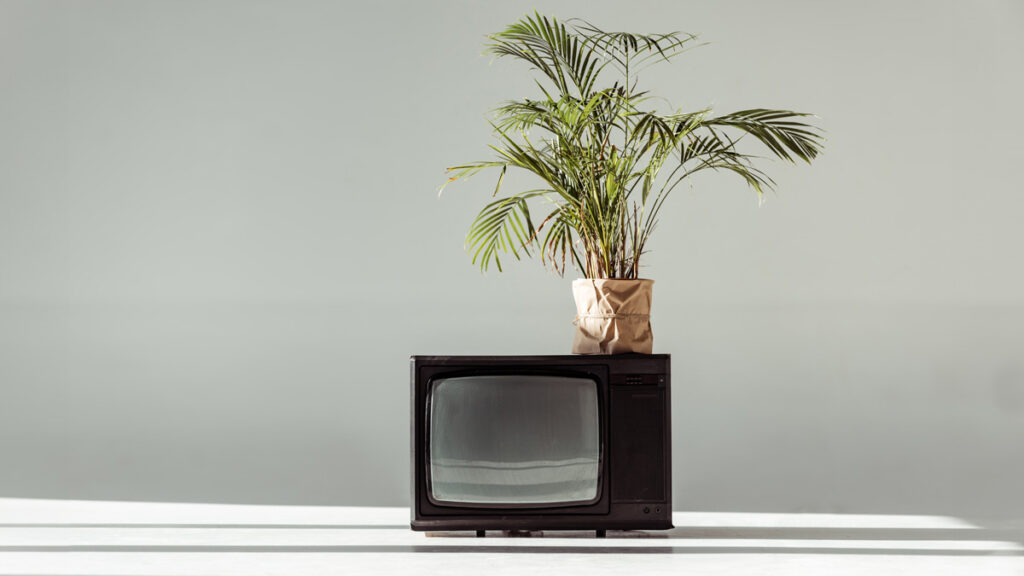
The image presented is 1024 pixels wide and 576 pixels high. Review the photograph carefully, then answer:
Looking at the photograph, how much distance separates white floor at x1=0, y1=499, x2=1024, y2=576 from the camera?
8.70 feet

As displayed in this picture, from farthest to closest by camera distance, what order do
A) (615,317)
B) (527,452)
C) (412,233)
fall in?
(412,233) < (615,317) < (527,452)

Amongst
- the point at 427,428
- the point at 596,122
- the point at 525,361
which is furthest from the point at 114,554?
the point at 596,122

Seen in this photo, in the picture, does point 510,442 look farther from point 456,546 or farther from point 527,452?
point 456,546

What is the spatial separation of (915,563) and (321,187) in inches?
117

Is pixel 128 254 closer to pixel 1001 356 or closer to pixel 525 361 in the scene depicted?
pixel 525 361

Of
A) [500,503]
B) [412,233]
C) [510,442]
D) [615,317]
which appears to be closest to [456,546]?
[500,503]

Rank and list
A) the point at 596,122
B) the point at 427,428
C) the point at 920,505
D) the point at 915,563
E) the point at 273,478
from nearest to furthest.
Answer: the point at 915,563 → the point at 427,428 → the point at 596,122 → the point at 920,505 → the point at 273,478

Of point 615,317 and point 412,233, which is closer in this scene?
point 615,317

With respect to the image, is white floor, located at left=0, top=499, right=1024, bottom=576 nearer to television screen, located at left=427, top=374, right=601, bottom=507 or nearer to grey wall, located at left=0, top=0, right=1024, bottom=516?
television screen, located at left=427, top=374, right=601, bottom=507

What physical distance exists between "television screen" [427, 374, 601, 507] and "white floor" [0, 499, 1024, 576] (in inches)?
6.3

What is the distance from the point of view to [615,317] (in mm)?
3023

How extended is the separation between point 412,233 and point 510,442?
1923 mm

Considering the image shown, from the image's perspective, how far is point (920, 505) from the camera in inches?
153

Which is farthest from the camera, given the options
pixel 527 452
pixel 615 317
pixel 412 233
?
pixel 412 233
